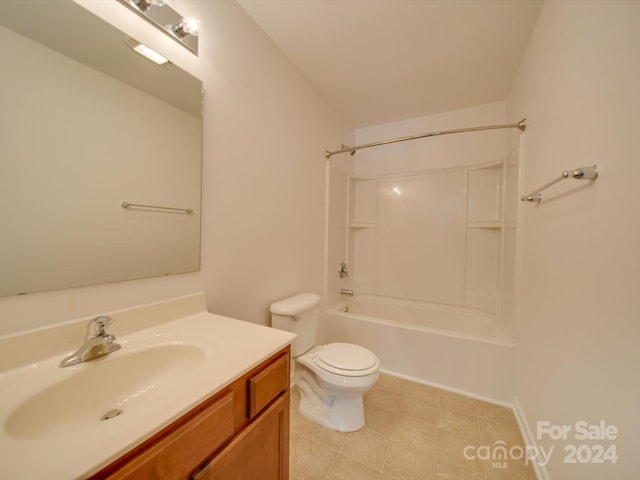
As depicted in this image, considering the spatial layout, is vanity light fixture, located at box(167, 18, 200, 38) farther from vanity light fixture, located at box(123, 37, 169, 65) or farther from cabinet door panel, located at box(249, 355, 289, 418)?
cabinet door panel, located at box(249, 355, 289, 418)

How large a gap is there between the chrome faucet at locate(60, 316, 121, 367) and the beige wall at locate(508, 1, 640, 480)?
4.90 feet

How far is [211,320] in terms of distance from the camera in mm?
1046

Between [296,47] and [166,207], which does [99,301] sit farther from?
[296,47]

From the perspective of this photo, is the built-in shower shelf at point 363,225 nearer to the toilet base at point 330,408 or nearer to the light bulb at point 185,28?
the toilet base at point 330,408

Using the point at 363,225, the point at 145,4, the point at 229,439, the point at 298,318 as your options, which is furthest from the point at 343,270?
the point at 145,4

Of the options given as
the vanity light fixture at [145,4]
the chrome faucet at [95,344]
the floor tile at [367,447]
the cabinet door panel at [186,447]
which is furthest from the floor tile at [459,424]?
the vanity light fixture at [145,4]

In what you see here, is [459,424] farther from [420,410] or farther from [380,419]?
[380,419]

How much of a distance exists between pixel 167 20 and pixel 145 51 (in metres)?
0.17

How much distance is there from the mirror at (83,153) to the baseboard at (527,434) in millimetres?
1912

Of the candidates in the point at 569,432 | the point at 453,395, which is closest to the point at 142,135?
the point at 569,432

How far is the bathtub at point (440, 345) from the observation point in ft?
5.58

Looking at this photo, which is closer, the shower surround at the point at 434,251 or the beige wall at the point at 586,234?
the beige wall at the point at 586,234

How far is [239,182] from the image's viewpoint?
135cm

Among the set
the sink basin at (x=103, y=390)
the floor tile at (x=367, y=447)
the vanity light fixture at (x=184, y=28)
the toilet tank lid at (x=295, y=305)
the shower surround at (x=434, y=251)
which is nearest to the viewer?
the sink basin at (x=103, y=390)
